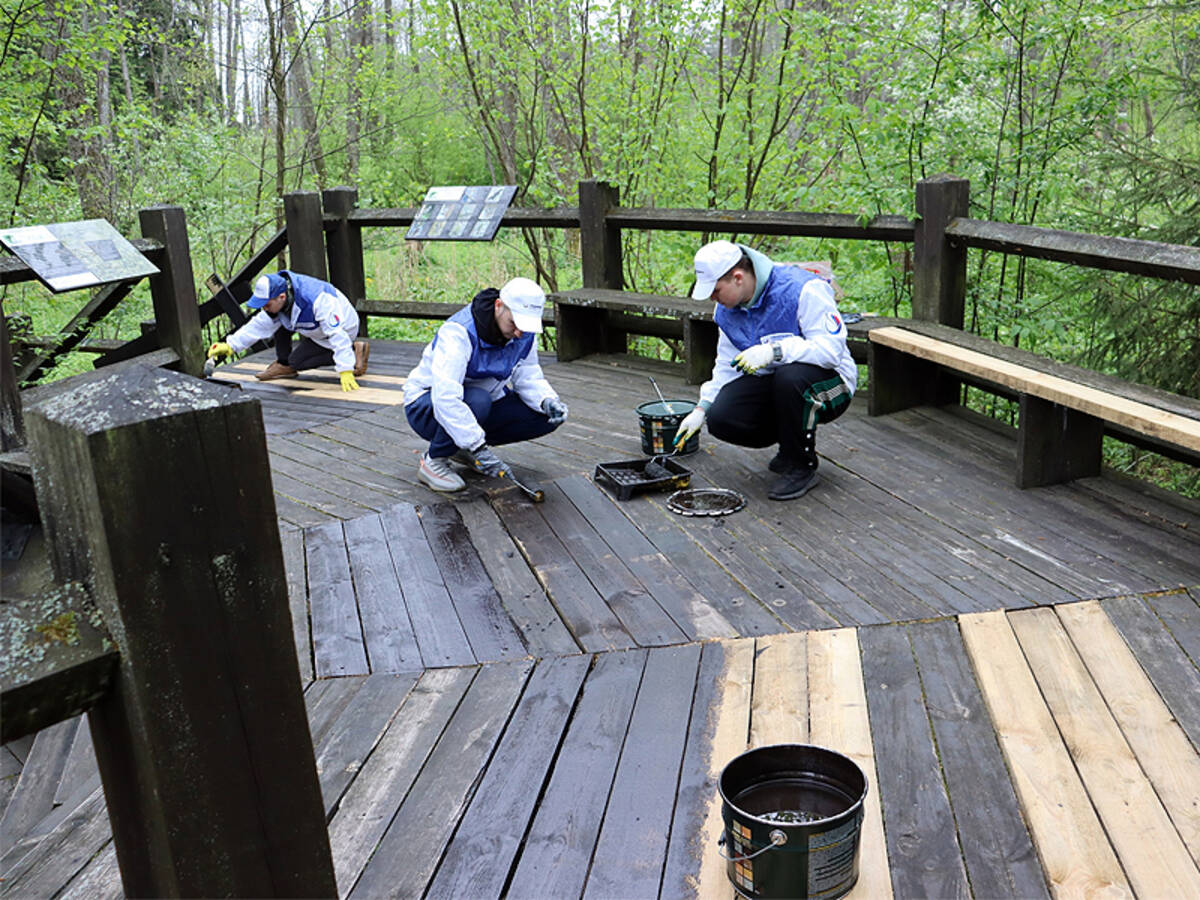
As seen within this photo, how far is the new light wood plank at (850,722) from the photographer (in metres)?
2.15

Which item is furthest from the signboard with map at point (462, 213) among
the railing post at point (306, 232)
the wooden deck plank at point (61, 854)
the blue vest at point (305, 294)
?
the wooden deck plank at point (61, 854)

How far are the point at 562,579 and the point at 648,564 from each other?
1.02 ft

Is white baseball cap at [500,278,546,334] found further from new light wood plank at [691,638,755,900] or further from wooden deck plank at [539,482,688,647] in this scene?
new light wood plank at [691,638,755,900]

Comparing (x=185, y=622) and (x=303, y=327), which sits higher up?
(x=185, y=622)

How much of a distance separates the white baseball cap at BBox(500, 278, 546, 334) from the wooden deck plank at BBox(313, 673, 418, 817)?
5.79ft

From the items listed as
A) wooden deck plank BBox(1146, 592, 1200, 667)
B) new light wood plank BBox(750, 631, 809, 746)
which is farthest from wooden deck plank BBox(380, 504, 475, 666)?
wooden deck plank BBox(1146, 592, 1200, 667)

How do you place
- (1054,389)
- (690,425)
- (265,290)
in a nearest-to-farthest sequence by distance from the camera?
(1054,389)
(690,425)
(265,290)

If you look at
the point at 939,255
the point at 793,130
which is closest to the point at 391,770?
the point at 939,255

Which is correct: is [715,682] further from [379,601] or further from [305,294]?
[305,294]

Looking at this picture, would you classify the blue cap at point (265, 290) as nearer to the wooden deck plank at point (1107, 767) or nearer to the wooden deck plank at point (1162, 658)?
the wooden deck plank at point (1107, 767)

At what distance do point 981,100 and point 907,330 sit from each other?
10.3 ft

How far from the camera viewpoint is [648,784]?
2502mm

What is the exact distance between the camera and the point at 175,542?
1029mm

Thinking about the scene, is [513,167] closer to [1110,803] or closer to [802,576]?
[802,576]
